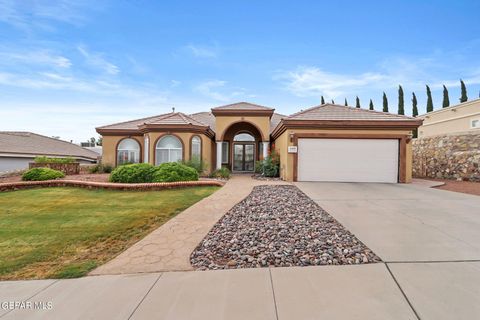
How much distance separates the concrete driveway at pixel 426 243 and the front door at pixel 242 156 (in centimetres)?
1251

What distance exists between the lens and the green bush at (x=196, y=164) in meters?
14.3

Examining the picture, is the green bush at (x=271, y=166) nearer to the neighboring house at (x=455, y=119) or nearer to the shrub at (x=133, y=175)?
the shrub at (x=133, y=175)

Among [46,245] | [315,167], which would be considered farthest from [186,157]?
[46,245]

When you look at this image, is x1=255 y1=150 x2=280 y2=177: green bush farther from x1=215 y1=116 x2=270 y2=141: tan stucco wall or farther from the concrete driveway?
the concrete driveway

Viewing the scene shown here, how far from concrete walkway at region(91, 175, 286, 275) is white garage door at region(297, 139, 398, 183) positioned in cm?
807

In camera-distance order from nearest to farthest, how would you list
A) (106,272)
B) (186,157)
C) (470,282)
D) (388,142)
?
(470,282)
(106,272)
(388,142)
(186,157)

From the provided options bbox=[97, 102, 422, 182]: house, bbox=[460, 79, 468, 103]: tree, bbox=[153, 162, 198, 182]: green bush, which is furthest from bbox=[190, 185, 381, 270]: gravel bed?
bbox=[460, 79, 468, 103]: tree

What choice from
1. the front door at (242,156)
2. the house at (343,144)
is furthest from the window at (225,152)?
the house at (343,144)

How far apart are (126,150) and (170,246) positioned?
15.8 m

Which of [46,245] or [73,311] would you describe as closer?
[73,311]

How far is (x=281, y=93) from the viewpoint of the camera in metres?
23.6

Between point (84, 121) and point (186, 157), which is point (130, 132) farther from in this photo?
point (84, 121)

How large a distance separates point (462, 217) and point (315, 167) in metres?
7.16

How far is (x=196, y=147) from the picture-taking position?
1583cm
